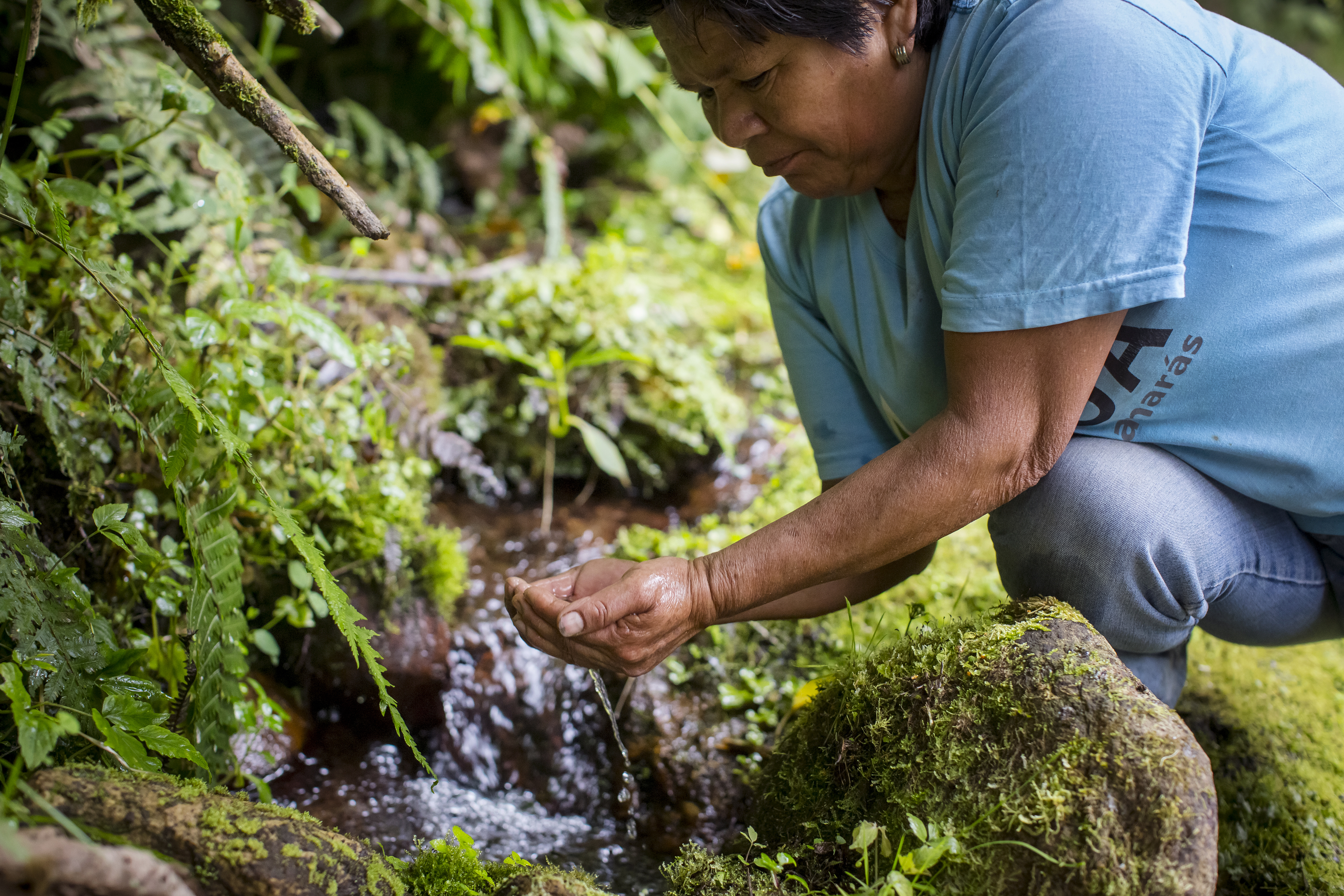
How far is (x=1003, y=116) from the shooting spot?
1270 mm

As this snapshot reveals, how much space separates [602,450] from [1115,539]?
1.93 meters

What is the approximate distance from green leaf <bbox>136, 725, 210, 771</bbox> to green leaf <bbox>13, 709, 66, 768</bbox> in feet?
0.49

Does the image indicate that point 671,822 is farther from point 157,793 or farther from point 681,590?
point 157,793

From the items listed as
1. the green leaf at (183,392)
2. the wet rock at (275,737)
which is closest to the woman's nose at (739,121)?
the green leaf at (183,392)

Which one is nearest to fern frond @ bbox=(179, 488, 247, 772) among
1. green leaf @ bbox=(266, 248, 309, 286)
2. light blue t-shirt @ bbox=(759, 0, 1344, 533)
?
green leaf @ bbox=(266, 248, 309, 286)

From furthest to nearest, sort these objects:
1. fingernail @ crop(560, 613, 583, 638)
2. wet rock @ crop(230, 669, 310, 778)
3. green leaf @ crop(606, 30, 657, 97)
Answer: green leaf @ crop(606, 30, 657, 97) → wet rock @ crop(230, 669, 310, 778) → fingernail @ crop(560, 613, 583, 638)

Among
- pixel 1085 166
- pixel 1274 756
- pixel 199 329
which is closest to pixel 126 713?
pixel 199 329

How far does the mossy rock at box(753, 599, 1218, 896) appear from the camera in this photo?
46.3 inches

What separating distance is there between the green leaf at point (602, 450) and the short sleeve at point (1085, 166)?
6.37ft

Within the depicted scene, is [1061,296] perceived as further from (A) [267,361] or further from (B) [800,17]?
(A) [267,361]

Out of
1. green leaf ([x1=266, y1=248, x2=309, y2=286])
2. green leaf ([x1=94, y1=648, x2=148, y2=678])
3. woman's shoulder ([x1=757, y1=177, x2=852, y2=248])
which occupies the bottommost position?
green leaf ([x1=94, y1=648, x2=148, y2=678])

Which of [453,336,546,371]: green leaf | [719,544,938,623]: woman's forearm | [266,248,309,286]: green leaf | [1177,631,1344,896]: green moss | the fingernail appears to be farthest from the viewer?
[453,336,546,371]: green leaf

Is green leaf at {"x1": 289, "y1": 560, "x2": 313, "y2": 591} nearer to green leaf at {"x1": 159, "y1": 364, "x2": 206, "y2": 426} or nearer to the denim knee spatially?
green leaf at {"x1": 159, "y1": 364, "x2": 206, "y2": 426}

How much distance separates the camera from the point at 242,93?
1375mm
